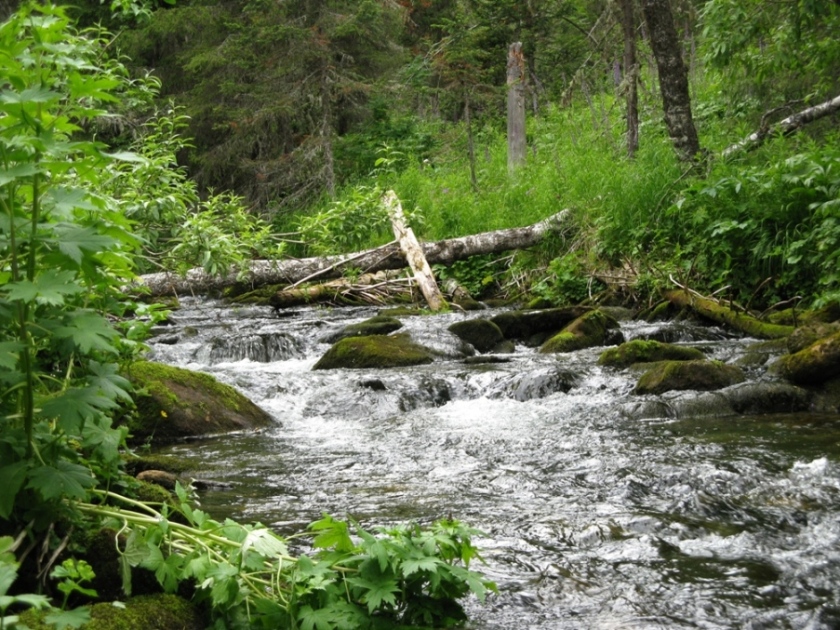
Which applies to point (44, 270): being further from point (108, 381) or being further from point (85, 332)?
point (108, 381)

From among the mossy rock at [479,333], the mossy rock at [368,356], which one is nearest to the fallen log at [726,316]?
the mossy rock at [479,333]

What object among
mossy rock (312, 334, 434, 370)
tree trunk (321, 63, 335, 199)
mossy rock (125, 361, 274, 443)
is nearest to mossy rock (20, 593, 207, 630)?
mossy rock (125, 361, 274, 443)

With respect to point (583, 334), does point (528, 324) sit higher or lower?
higher

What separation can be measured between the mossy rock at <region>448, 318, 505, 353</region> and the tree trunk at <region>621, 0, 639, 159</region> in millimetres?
5069

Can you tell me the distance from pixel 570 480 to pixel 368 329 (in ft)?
22.6

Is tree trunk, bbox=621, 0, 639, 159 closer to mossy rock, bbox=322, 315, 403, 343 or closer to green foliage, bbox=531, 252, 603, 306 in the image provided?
green foliage, bbox=531, 252, 603, 306

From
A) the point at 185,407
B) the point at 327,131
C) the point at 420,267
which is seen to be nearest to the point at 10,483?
the point at 185,407

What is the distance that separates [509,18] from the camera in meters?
19.6

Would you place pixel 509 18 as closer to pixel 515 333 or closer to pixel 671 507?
pixel 515 333

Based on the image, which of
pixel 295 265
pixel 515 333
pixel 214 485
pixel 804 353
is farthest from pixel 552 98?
pixel 214 485

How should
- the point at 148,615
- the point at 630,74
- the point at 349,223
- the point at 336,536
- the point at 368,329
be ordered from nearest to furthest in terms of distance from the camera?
the point at 148,615 < the point at 336,536 < the point at 349,223 < the point at 368,329 < the point at 630,74

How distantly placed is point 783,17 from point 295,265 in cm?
880

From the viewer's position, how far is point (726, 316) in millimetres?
11445

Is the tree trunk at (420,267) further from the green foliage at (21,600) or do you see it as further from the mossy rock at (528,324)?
the green foliage at (21,600)
